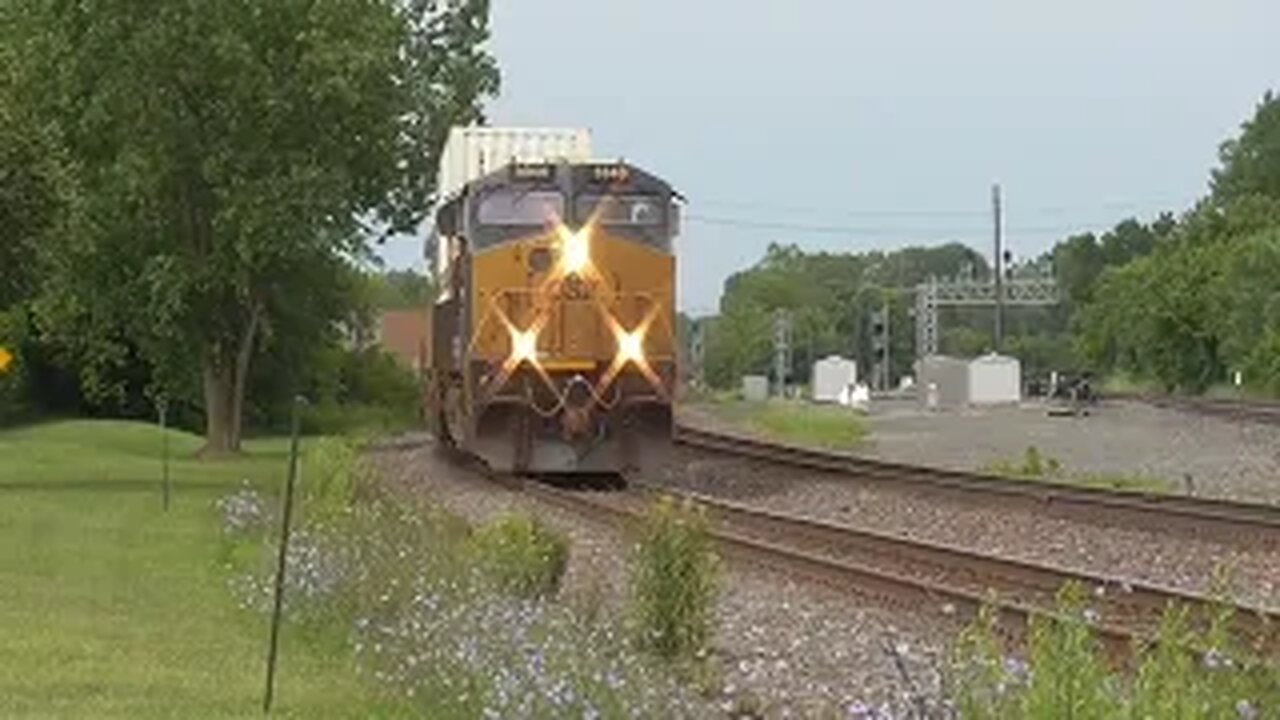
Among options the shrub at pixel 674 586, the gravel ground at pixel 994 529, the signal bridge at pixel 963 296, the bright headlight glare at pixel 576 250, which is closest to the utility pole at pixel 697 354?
the signal bridge at pixel 963 296

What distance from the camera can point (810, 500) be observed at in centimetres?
2836

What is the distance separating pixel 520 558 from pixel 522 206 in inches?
542

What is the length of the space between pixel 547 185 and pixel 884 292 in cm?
11834

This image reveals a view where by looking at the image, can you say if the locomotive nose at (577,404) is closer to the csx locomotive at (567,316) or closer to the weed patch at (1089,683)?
the csx locomotive at (567,316)

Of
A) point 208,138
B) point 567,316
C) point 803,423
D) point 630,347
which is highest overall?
point 208,138

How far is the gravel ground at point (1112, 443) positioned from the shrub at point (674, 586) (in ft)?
44.3

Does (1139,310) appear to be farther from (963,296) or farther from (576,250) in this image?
(576,250)

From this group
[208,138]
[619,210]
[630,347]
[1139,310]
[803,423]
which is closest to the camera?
[630,347]

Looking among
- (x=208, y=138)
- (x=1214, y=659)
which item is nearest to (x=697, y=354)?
(x=208, y=138)

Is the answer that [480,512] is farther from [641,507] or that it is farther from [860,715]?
[860,715]

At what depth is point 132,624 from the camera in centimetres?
1427

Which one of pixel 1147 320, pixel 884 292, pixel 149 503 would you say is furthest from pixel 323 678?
pixel 884 292

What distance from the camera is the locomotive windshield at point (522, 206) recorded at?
1136 inches

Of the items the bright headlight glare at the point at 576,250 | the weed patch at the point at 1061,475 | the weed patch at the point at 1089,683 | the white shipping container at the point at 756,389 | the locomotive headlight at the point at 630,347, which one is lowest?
the weed patch at the point at 1061,475
